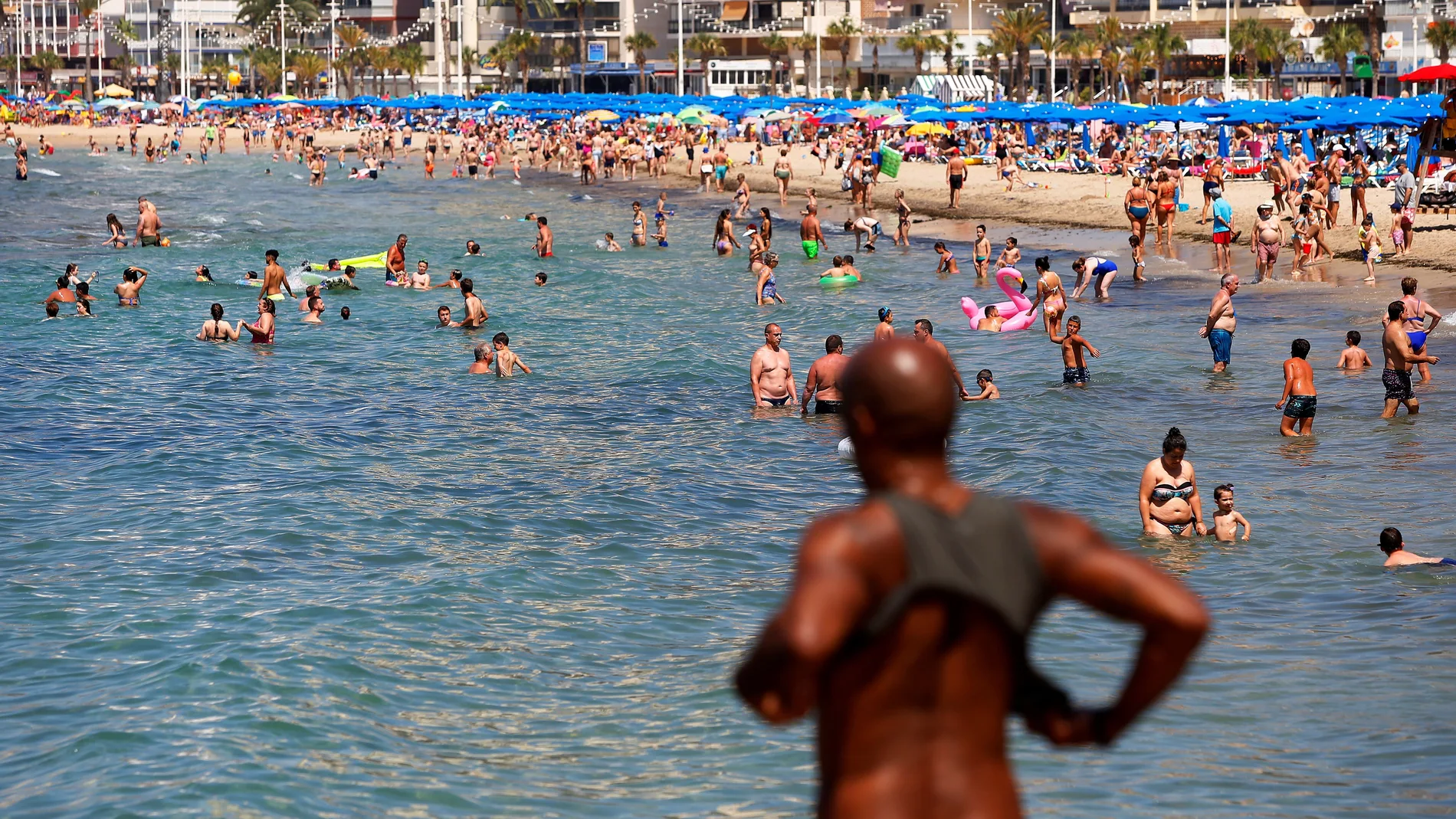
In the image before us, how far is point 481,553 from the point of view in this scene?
39.5 ft

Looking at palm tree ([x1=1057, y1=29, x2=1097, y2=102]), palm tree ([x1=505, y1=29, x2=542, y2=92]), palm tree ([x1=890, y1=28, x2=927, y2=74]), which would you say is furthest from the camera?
palm tree ([x1=505, y1=29, x2=542, y2=92])

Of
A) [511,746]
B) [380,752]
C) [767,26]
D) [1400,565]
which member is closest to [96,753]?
[380,752]

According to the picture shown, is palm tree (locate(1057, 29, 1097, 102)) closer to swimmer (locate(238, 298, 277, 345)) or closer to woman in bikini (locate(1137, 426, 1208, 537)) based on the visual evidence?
swimmer (locate(238, 298, 277, 345))

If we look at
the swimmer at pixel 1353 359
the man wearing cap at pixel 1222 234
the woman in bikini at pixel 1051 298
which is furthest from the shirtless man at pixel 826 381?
the man wearing cap at pixel 1222 234

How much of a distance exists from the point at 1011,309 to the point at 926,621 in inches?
838

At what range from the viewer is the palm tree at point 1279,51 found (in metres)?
72.4

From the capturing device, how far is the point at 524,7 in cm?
10088

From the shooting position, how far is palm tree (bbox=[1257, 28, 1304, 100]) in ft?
237

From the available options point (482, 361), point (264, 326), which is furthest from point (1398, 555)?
point (264, 326)

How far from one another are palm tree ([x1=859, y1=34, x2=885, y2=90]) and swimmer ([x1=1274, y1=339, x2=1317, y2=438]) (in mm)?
78064

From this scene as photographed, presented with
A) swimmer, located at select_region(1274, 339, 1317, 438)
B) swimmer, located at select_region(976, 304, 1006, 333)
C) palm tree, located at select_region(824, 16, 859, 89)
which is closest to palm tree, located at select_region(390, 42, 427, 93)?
palm tree, located at select_region(824, 16, 859, 89)

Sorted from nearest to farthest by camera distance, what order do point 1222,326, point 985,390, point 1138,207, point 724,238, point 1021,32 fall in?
1. point 985,390
2. point 1222,326
3. point 1138,207
4. point 724,238
5. point 1021,32

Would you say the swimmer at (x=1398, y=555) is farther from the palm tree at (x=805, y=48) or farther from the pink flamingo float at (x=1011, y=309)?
the palm tree at (x=805, y=48)

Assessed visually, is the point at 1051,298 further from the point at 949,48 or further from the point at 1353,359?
the point at 949,48
